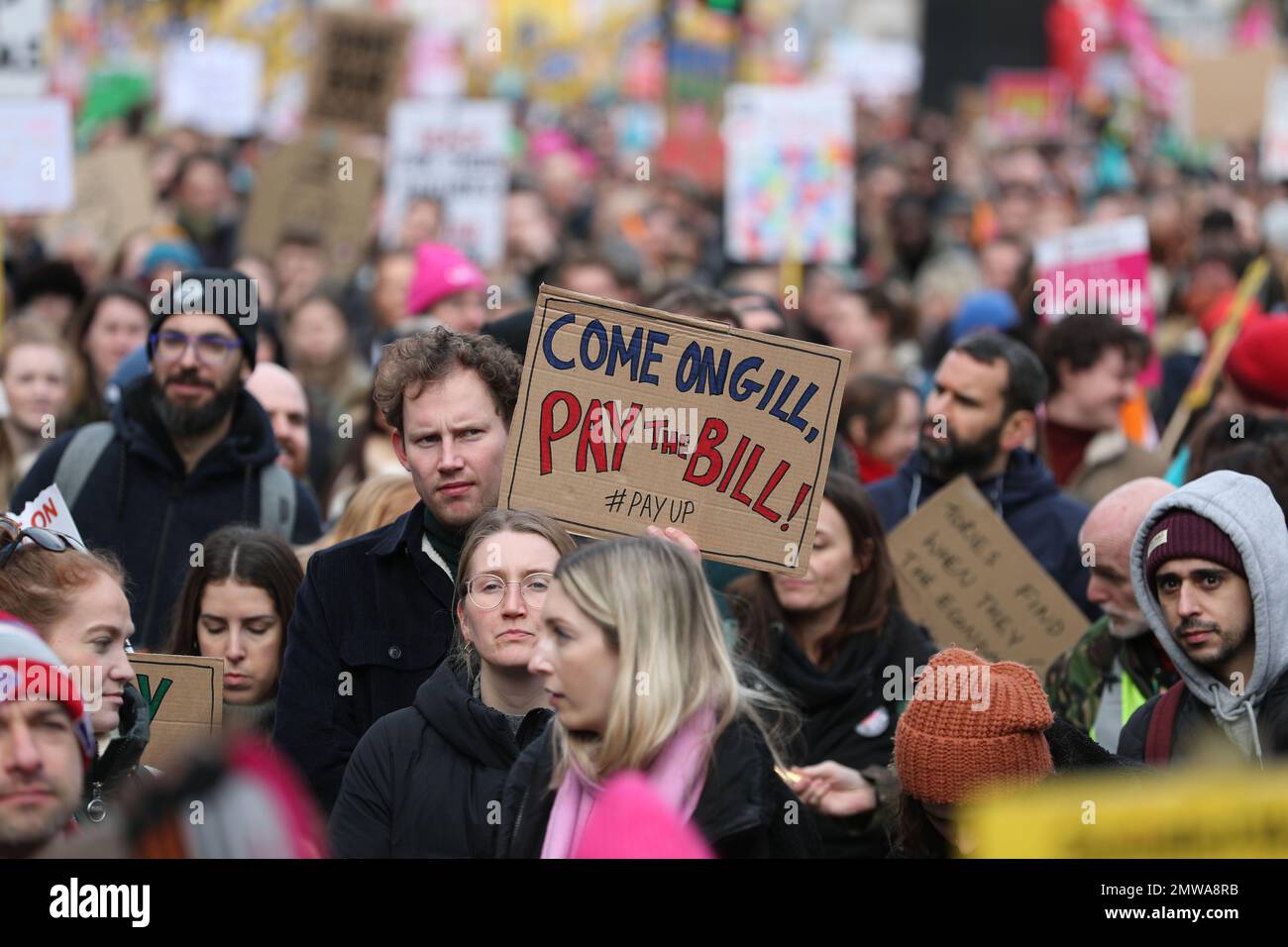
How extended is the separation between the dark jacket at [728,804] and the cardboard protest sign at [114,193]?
29.0 ft

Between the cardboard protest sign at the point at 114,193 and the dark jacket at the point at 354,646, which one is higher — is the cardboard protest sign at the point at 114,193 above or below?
above

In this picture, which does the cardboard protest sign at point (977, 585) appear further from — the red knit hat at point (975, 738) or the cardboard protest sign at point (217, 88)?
the cardboard protest sign at point (217, 88)

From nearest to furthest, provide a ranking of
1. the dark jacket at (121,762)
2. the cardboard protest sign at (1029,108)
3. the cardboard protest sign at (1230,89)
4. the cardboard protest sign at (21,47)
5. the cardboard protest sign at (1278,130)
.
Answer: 1. the dark jacket at (121,762)
2. the cardboard protest sign at (21,47)
3. the cardboard protest sign at (1278,130)
4. the cardboard protest sign at (1230,89)
5. the cardboard protest sign at (1029,108)

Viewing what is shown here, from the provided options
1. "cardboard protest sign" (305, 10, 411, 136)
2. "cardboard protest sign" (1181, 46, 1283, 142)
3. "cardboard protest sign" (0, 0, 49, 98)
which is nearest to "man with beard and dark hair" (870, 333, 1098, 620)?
"cardboard protest sign" (0, 0, 49, 98)

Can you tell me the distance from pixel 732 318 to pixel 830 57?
79.3 feet

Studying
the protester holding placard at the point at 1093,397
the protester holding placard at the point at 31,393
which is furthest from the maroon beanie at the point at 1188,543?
the protester holding placard at the point at 31,393

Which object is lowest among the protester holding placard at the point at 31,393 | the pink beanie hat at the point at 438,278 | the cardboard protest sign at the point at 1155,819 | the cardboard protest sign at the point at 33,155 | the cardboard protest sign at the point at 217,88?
the cardboard protest sign at the point at 1155,819

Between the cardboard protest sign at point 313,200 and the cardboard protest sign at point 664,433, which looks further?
the cardboard protest sign at point 313,200

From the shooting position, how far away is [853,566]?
196 inches

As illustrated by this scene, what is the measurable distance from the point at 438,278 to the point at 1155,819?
6072mm

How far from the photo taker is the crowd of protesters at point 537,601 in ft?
10.2

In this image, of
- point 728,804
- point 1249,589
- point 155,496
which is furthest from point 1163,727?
point 155,496
